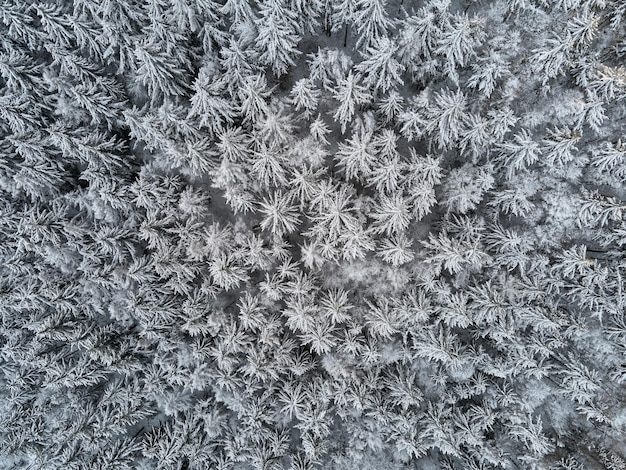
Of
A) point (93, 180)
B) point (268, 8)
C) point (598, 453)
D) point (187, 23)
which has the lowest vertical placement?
point (93, 180)

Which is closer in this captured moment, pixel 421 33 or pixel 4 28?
pixel 421 33

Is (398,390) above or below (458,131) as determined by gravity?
below

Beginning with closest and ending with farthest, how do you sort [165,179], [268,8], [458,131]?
[268,8] → [458,131] → [165,179]

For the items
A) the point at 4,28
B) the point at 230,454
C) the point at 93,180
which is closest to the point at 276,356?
the point at 230,454

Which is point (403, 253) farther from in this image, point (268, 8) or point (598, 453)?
point (598, 453)

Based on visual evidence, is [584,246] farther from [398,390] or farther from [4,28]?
[4,28]

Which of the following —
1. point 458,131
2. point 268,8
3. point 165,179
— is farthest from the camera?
point 165,179

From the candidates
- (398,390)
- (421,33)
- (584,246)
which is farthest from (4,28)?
(584,246)
